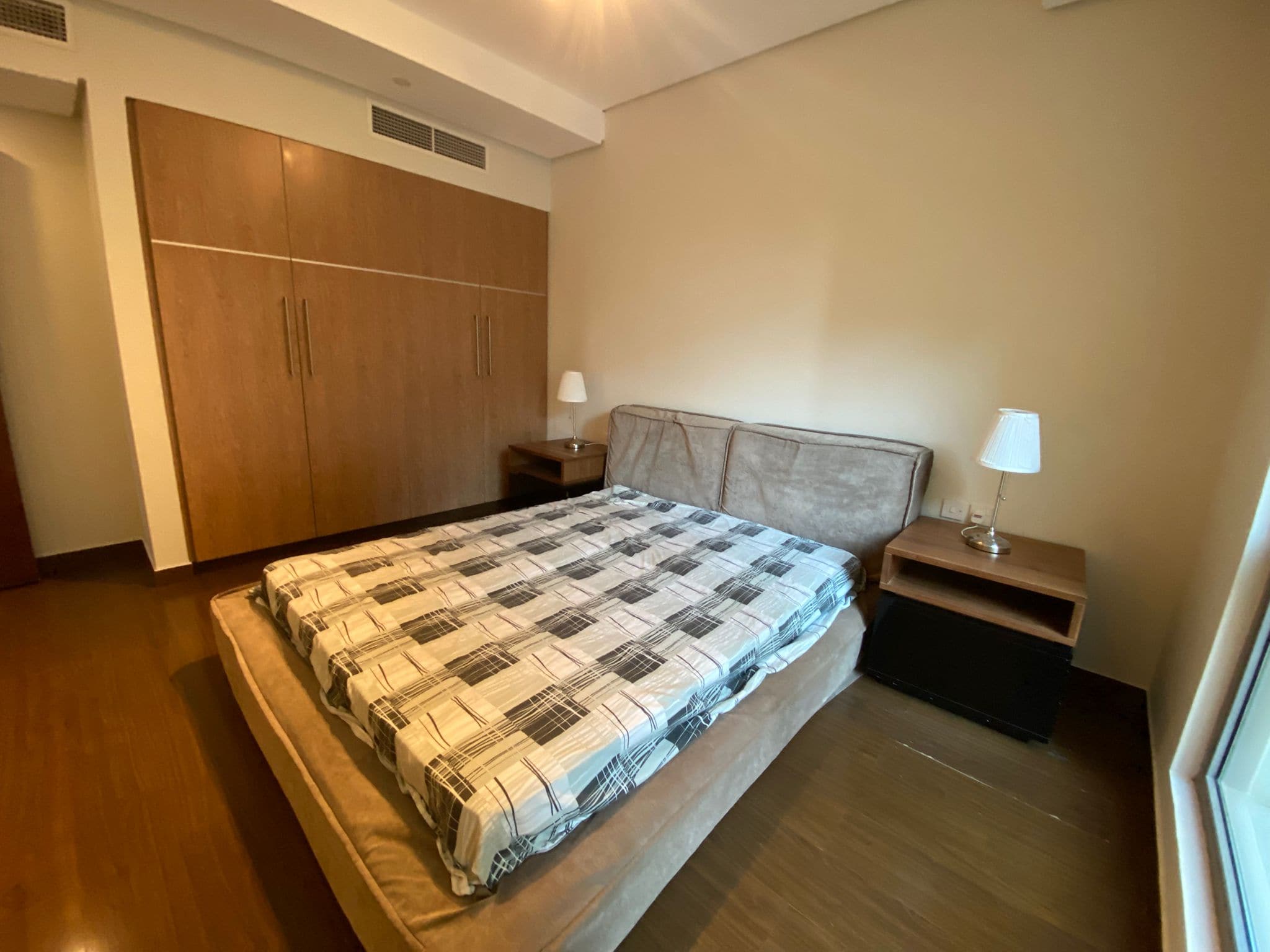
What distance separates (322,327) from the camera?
A: 9.69 ft

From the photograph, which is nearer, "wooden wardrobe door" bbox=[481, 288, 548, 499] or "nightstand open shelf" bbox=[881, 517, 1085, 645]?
"nightstand open shelf" bbox=[881, 517, 1085, 645]

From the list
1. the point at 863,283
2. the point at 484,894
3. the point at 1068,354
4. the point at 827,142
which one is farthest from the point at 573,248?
the point at 484,894

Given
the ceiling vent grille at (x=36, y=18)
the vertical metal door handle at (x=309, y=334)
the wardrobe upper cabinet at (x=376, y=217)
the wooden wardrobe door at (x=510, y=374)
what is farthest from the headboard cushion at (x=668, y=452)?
the ceiling vent grille at (x=36, y=18)

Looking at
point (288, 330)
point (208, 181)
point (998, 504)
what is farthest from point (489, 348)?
point (998, 504)

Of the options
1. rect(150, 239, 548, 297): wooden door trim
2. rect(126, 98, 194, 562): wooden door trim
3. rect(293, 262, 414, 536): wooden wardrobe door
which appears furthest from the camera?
rect(293, 262, 414, 536): wooden wardrobe door

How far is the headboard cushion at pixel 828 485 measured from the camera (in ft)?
7.41

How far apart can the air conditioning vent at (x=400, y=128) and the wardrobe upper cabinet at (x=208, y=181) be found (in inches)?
22.3

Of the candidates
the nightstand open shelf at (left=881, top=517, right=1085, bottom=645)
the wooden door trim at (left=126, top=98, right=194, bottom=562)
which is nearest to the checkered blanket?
the nightstand open shelf at (left=881, top=517, right=1085, bottom=645)

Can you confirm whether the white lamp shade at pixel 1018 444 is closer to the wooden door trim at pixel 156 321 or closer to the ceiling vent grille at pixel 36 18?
the wooden door trim at pixel 156 321

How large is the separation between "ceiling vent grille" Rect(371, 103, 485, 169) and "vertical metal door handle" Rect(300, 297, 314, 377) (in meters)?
1.09

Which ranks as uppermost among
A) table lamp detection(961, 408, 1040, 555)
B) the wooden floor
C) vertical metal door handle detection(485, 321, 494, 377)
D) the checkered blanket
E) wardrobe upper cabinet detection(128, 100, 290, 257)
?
wardrobe upper cabinet detection(128, 100, 290, 257)

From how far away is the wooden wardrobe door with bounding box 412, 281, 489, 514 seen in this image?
11.2 feet

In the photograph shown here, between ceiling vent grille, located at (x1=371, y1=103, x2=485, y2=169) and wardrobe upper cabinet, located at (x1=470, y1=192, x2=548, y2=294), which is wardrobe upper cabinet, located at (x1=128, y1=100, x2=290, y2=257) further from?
wardrobe upper cabinet, located at (x1=470, y1=192, x2=548, y2=294)

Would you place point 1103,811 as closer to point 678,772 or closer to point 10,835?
point 678,772
